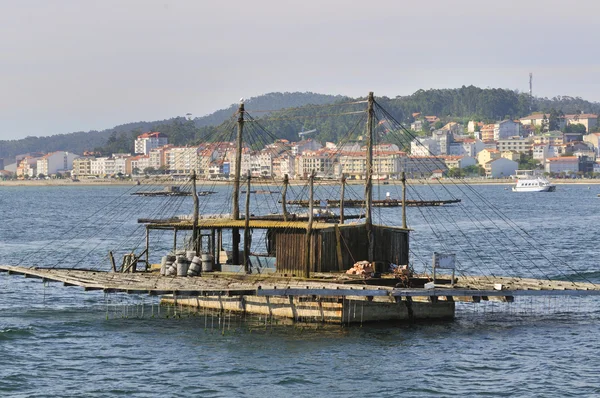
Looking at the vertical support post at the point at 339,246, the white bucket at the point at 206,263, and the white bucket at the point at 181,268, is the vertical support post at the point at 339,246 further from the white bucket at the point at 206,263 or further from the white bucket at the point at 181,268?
the white bucket at the point at 181,268

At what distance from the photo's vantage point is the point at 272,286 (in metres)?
43.7

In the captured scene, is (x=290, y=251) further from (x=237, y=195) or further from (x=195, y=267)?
(x=237, y=195)

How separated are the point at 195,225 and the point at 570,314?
1839 centimetres

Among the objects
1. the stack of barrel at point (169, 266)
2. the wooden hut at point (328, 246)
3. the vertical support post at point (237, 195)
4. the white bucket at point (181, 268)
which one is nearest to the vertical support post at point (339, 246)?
the wooden hut at point (328, 246)

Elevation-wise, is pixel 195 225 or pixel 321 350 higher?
pixel 195 225

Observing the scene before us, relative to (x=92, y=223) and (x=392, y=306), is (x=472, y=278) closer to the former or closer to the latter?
(x=392, y=306)

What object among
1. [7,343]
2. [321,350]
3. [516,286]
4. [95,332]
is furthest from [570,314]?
[7,343]

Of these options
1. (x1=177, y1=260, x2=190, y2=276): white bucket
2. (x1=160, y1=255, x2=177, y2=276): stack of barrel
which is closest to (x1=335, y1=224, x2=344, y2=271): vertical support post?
(x1=177, y1=260, x2=190, y2=276): white bucket

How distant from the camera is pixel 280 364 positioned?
126 ft

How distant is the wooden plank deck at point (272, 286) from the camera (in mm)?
42719

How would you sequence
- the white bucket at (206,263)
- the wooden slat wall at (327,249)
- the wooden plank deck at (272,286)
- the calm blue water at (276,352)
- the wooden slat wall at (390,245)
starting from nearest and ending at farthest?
the calm blue water at (276,352) < the wooden plank deck at (272,286) < the wooden slat wall at (327,249) < the wooden slat wall at (390,245) < the white bucket at (206,263)

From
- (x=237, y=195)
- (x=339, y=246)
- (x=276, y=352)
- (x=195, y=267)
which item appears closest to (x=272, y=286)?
(x=276, y=352)

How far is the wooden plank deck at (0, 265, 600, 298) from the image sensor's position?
4272cm

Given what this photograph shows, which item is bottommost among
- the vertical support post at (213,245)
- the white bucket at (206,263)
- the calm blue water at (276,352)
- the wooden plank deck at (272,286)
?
the calm blue water at (276,352)
